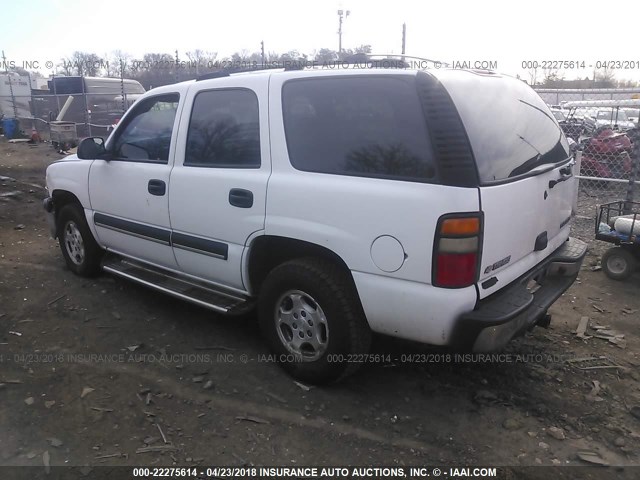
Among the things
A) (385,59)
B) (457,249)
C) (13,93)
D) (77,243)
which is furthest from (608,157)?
(13,93)

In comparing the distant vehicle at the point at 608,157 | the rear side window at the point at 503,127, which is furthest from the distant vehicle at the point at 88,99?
the rear side window at the point at 503,127

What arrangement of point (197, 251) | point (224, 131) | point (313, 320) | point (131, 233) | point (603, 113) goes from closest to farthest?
point (313, 320) < point (224, 131) < point (197, 251) < point (131, 233) < point (603, 113)

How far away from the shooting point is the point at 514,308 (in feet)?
9.40

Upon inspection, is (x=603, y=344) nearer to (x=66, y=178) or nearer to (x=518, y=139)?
(x=518, y=139)

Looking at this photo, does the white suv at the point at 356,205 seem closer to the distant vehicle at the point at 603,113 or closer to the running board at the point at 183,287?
the running board at the point at 183,287

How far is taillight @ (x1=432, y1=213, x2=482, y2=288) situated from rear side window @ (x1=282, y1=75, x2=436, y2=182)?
28cm

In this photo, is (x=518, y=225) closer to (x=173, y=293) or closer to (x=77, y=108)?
(x=173, y=293)

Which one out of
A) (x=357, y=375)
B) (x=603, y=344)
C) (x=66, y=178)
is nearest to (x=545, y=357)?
(x=603, y=344)

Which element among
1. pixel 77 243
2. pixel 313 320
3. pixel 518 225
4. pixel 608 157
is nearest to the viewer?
pixel 518 225

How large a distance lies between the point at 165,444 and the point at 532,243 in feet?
8.13

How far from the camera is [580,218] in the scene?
7.98m

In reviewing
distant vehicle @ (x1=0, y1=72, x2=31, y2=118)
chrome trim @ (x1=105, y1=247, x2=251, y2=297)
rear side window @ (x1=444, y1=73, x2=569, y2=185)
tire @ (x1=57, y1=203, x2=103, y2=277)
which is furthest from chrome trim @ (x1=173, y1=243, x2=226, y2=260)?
distant vehicle @ (x1=0, y1=72, x2=31, y2=118)

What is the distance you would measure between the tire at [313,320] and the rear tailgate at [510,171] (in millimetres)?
786

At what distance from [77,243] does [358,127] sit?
3.61 m
